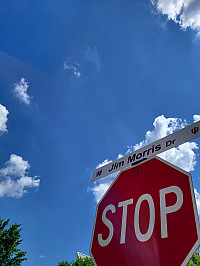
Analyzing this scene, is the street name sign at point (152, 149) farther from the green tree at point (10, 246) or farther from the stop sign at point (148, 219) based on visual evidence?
the green tree at point (10, 246)

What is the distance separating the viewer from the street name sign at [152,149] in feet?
6.62

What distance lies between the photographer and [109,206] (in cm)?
210

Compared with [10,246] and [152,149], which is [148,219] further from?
[10,246]

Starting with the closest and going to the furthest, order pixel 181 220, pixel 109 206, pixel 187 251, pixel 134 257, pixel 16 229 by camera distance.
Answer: pixel 187 251 < pixel 181 220 < pixel 134 257 < pixel 109 206 < pixel 16 229

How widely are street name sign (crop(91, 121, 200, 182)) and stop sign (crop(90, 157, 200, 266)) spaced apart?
5.8 inches

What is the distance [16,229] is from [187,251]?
2950 centimetres

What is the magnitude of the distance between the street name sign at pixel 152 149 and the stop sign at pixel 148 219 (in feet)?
0.48

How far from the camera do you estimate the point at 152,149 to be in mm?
2258

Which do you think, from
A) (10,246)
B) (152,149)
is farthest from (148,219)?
(10,246)

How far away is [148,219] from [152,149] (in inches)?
31.2

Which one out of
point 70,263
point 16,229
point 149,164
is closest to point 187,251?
point 149,164

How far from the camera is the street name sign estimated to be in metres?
2.02

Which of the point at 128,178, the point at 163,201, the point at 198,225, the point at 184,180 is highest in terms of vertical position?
the point at 128,178

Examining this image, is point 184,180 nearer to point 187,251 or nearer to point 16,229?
point 187,251
